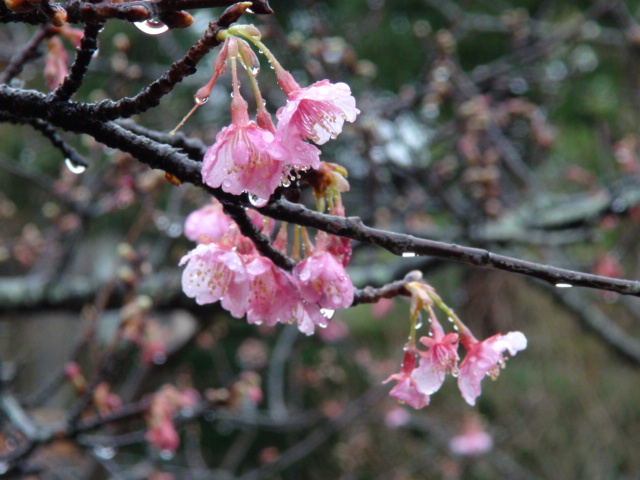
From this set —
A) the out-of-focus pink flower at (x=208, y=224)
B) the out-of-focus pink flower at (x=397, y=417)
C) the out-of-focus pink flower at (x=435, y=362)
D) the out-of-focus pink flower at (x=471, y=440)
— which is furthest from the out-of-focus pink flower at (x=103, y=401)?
the out-of-focus pink flower at (x=397, y=417)

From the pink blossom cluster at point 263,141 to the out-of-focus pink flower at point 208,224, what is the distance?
11.2 inches

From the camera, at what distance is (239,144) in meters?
0.58

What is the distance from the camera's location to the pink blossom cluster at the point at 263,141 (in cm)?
56

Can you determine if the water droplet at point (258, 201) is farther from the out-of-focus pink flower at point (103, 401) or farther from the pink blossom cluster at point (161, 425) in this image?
the out-of-focus pink flower at point (103, 401)

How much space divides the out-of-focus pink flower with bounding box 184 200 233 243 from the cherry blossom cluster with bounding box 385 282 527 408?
0.33m

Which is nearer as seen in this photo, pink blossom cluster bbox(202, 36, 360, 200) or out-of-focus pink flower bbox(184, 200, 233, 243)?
pink blossom cluster bbox(202, 36, 360, 200)

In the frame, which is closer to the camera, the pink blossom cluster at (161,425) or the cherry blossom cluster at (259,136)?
the cherry blossom cluster at (259,136)

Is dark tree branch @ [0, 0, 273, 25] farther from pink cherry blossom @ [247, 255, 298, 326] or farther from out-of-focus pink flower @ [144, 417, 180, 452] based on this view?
out-of-focus pink flower @ [144, 417, 180, 452]

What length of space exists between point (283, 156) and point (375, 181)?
2289 mm

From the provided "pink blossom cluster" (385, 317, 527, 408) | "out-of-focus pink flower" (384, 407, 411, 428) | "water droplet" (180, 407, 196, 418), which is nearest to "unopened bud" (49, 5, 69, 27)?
"pink blossom cluster" (385, 317, 527, 408)

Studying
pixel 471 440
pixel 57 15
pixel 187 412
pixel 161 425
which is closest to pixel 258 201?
pixel 57 15

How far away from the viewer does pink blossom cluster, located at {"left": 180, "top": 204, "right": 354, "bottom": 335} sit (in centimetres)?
68

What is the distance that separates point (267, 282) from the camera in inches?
28.1

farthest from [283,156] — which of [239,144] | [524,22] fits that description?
[524,22]
